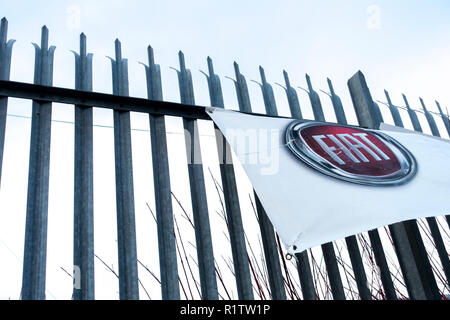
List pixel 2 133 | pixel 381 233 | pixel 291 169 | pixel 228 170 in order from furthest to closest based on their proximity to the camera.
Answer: pixel 381 233 < pixel 228 170 < pixel 291 169 < pixel 2 133

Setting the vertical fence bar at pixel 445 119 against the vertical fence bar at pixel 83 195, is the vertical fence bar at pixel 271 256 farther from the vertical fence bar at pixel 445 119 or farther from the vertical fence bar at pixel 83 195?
the vertical fence bar at pixel 445 119

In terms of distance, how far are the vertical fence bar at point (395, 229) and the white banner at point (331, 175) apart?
0.43 meters

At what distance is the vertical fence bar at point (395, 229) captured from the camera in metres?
2.46

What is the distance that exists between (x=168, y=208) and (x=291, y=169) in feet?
2.26

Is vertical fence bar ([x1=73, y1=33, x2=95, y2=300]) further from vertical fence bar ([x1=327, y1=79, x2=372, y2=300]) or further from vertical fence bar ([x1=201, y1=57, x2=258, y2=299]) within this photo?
vertical fence bar ([x1=327, y1=79, x2=372, y2=300])

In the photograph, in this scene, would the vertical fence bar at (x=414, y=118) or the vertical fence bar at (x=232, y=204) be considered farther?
the vertical fence bar at (x=414, y=118)

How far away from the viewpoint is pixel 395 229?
8.73 ft

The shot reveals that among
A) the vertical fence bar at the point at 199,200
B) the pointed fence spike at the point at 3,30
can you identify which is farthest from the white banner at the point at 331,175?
the pointed fence spike at the point at 3,30

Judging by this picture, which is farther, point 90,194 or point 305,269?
point 305,269

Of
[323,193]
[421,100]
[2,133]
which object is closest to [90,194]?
[2,133]

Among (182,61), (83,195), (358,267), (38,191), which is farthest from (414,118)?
(38,191)

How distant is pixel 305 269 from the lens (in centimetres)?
226

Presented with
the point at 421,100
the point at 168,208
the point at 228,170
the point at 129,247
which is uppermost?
the point at 421,100
